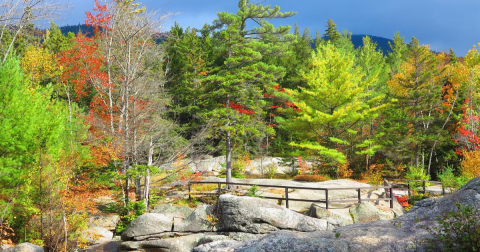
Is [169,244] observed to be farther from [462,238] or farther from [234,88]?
[234,88]

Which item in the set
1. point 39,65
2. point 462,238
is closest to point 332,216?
point 462,238

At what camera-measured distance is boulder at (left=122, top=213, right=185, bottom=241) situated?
1189 centimetres

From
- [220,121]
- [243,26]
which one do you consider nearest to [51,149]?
[220,121]

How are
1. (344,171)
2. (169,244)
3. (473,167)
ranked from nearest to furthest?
(169,244), (473,167), (344,171)

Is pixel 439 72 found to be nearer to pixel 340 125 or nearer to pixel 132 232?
pixel 340 125

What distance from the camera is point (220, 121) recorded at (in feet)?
60.0

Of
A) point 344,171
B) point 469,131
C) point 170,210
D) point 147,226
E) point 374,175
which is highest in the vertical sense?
point 469,131

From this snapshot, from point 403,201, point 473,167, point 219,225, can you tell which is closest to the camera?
point 219,225

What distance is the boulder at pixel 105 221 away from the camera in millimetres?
14148

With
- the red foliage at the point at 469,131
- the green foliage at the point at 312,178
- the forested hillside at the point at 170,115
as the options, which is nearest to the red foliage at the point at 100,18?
the forested hillside at the point at 170,115

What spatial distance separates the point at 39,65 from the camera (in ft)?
85.8

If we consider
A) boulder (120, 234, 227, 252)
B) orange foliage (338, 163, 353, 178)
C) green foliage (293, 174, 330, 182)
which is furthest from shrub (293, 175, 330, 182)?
boulder (120, 234, 227, 252)

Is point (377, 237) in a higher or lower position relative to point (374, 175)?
higher

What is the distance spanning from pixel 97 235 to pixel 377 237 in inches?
447
